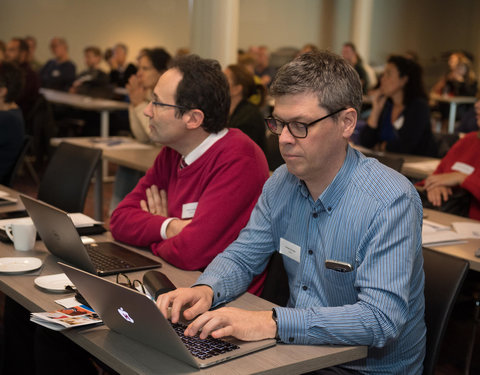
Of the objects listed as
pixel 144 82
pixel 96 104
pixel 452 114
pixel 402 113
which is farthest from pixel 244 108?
pixel 452 114

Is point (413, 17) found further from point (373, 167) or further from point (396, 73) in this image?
point (373, 167)

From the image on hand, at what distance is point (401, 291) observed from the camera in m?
1.58

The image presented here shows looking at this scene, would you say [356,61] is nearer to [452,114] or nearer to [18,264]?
[452,114]

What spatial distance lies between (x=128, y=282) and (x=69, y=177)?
1.57 m

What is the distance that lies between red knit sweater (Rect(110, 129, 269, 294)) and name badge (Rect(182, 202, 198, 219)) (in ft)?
0.08

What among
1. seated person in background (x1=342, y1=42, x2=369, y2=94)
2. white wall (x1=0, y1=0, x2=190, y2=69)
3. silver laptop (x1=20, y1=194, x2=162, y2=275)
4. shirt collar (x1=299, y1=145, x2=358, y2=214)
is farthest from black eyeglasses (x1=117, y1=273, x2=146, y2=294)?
white wall (x1=0, y1=0, x2=190, y2=69)

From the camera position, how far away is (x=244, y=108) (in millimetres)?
4645

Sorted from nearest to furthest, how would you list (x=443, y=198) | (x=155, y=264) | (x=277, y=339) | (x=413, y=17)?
(x=277, y=339) < (x=155, y=264) < (x=443, y=198) < (x=413, y=17)

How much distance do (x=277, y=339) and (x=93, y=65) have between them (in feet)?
37.0

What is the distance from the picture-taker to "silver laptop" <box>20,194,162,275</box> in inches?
78.1

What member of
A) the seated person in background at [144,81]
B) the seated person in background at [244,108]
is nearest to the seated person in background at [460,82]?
the seated person in background at [244,108]

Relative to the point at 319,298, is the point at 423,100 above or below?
above

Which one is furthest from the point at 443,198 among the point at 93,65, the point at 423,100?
the point at 93,65

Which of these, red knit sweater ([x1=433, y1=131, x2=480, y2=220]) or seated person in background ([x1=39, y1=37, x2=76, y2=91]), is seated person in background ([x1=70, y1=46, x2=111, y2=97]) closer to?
seated person in background ([x1=39, y1=37, x2=76, y2=91])
